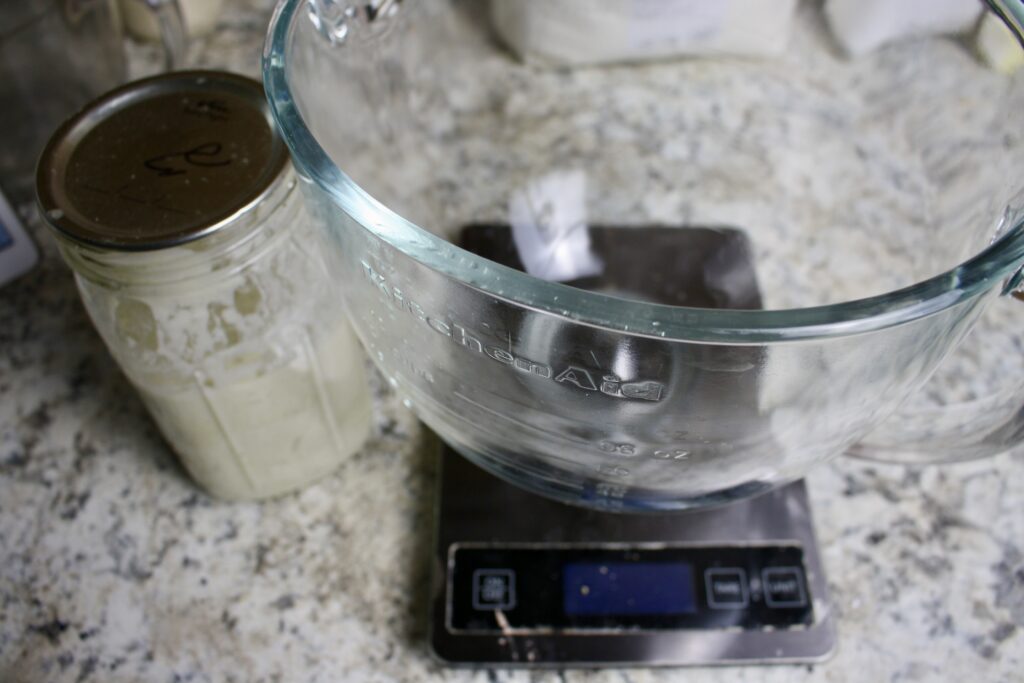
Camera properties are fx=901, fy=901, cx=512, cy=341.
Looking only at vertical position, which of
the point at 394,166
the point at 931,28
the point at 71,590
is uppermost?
the point at 931,28

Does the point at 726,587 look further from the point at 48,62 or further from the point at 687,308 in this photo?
the point at 48,62

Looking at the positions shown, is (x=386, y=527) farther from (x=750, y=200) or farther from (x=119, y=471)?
(x=750, y=200)

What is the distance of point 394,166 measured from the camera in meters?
0.68

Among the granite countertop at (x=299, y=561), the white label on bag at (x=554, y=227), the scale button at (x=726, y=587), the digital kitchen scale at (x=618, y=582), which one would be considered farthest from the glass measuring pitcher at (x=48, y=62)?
the scale button at (x=726, y=587)

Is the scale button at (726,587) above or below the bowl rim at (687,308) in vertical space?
below

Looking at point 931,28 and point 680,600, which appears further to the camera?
point 931,28

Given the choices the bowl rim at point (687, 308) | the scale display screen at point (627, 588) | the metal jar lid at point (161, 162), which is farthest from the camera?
the scale display screen at point (627, 588)

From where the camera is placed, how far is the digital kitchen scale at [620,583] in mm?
516

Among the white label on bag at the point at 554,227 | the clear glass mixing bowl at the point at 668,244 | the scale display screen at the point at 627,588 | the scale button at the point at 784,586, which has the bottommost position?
the scale display screen at the point at 627,588

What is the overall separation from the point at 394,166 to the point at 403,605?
12.8 inches

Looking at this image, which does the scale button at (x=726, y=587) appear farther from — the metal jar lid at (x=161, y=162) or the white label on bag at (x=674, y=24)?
the white label on bag at (x=674, y=24)

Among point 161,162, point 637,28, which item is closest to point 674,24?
point 637,28

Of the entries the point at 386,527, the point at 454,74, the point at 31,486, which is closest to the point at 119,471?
the point at 31,486

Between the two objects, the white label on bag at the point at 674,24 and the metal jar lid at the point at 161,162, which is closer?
the metal jar lid at the point at 161,162
